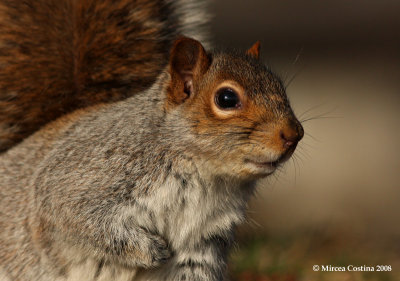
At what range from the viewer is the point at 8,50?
1.79 m

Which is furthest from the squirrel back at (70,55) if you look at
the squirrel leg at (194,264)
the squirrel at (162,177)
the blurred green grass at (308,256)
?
the blurred green grass at (308,256)

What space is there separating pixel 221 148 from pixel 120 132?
0.89 ft

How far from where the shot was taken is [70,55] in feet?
5.93

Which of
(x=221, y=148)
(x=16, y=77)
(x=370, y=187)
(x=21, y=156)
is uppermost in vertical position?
(x=221, y=148)

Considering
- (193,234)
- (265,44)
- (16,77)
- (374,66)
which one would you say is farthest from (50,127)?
(374,66)

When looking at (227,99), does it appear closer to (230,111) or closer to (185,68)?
(230,111)

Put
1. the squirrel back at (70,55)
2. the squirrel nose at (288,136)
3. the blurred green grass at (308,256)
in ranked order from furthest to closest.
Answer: the blurred green grass at (308,256) → the squirrel back at (70,55) → the squirrel nose at (288,136)

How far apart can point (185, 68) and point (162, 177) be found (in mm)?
242

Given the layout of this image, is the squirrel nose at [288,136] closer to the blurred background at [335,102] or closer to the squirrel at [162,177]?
the squirrel at [162,177]

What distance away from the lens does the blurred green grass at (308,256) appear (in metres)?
1.95

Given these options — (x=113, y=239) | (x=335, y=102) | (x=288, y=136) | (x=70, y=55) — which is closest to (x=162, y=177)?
(x=113, y=239)

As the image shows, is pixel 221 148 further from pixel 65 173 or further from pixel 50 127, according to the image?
pixel 50 127

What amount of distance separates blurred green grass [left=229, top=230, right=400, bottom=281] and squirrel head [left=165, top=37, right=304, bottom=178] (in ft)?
1.93

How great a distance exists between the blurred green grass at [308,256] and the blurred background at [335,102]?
0.08 meters
